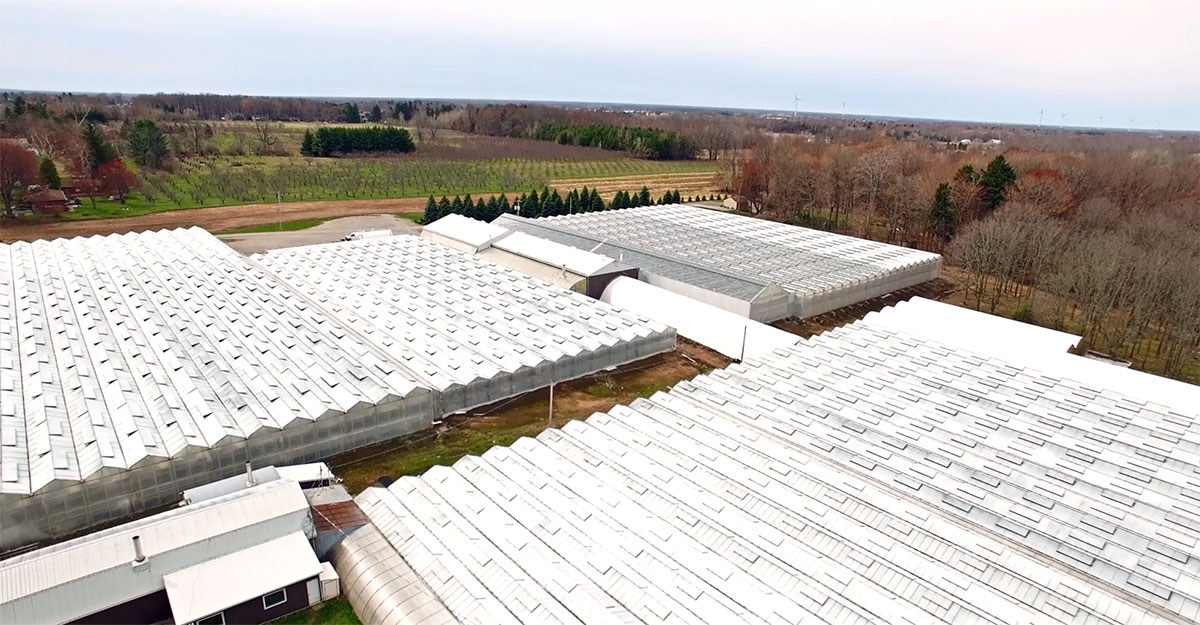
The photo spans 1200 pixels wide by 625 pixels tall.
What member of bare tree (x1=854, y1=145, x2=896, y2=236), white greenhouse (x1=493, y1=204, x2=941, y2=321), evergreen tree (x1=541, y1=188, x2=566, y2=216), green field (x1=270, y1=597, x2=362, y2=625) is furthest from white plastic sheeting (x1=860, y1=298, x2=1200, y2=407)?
evergreen tree (x1=541, y1=188, x2=566, y2=216)

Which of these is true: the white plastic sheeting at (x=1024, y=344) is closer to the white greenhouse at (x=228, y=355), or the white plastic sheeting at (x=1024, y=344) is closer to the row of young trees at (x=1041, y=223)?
the row of young trees at (x=1041, y=223)

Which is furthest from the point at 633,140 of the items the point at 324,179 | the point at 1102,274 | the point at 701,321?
the point at 1102,274

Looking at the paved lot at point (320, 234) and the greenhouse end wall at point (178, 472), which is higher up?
the paved lot at point (320, 234)

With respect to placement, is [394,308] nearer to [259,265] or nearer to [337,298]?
[337,298]

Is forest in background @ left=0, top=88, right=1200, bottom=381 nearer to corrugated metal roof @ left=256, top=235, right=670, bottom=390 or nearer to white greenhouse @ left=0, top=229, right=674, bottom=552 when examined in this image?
white greenhouse @ left=0, top=229, right=674, bottom=552

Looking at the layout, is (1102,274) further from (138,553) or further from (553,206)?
(553,206)

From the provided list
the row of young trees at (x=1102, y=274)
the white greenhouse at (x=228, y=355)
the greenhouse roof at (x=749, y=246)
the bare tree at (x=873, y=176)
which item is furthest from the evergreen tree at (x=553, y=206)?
the row of young trees at (x=1102, y=274)

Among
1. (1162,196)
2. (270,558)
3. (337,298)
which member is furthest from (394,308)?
(1162,196)
